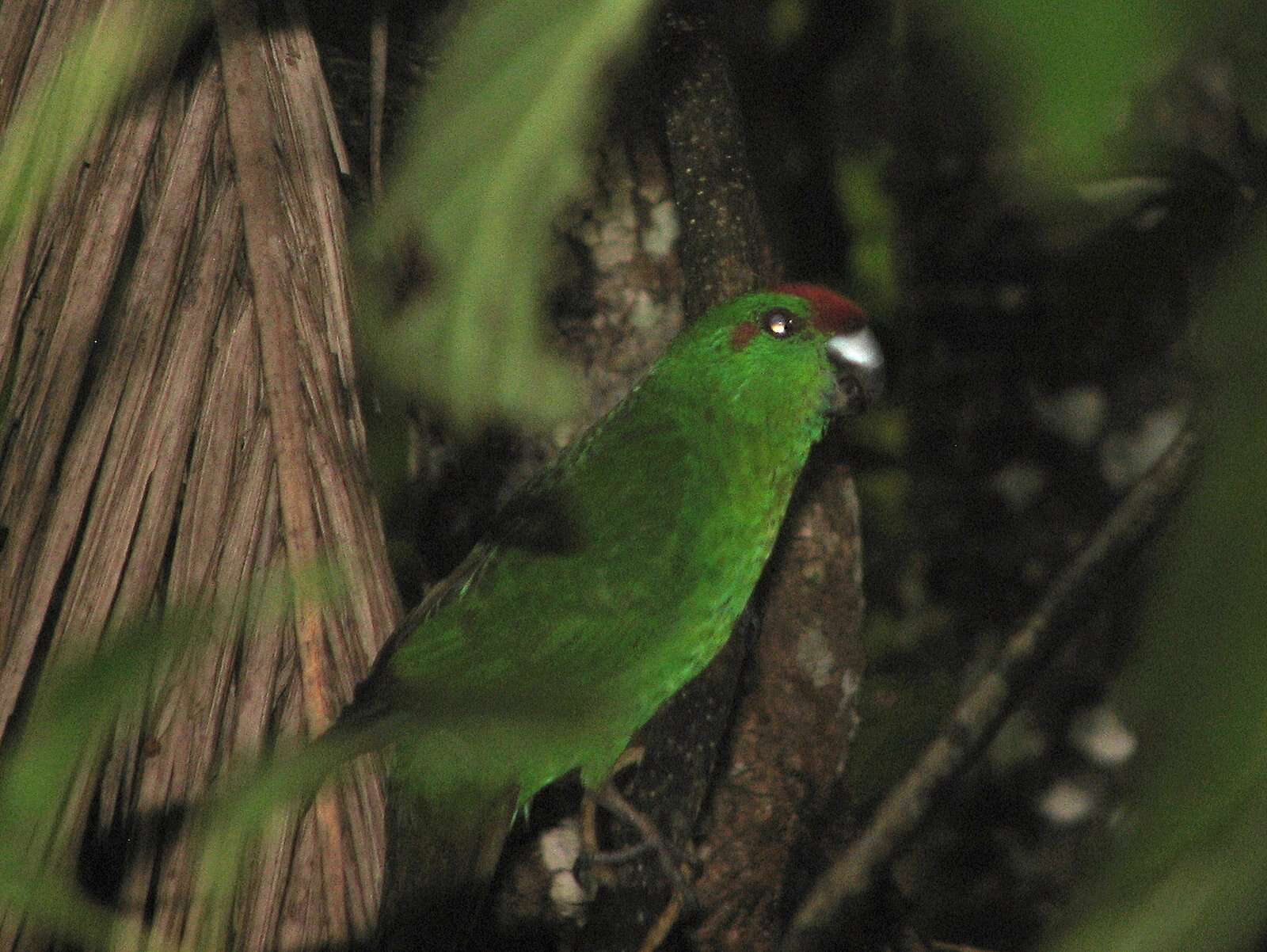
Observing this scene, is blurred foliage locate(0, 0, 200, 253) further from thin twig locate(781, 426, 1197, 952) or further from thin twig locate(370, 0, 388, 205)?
thin twig locate(781, 426, 1197, 952)

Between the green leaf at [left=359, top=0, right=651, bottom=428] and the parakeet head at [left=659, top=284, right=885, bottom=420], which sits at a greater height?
the green leaf at [left=359, top=0, right=651, bottom=428]

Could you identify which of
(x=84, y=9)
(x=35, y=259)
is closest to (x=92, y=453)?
(x=35, y=259)

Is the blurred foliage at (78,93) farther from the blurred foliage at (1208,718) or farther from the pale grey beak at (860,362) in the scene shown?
the pale grey beak at (860,362)

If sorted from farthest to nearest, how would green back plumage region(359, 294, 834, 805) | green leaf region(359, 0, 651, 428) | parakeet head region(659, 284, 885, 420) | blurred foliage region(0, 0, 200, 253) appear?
1. parakeet head region(659, 284, 885, 420)
2. green back plumage region(359, 294, 834, 805)
3. blurred foliage region(0, 0, 200, 253)
4. green leaf region(359, 0, 651, 428)

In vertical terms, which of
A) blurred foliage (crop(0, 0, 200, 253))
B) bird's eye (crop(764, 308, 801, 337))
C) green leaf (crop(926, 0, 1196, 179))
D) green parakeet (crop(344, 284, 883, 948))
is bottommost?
Result: green parakeet (crop(344, 284, 883, 948))

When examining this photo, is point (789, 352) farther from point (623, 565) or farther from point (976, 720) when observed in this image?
point (976, 720)

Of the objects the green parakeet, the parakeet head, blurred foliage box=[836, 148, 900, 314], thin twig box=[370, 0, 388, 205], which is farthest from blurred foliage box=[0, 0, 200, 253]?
blurred foliage box=[836, 148, 900, 314]

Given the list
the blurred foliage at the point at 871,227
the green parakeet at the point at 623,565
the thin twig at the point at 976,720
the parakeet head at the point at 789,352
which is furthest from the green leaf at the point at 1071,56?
the blurred foliage at the point at 871,227
